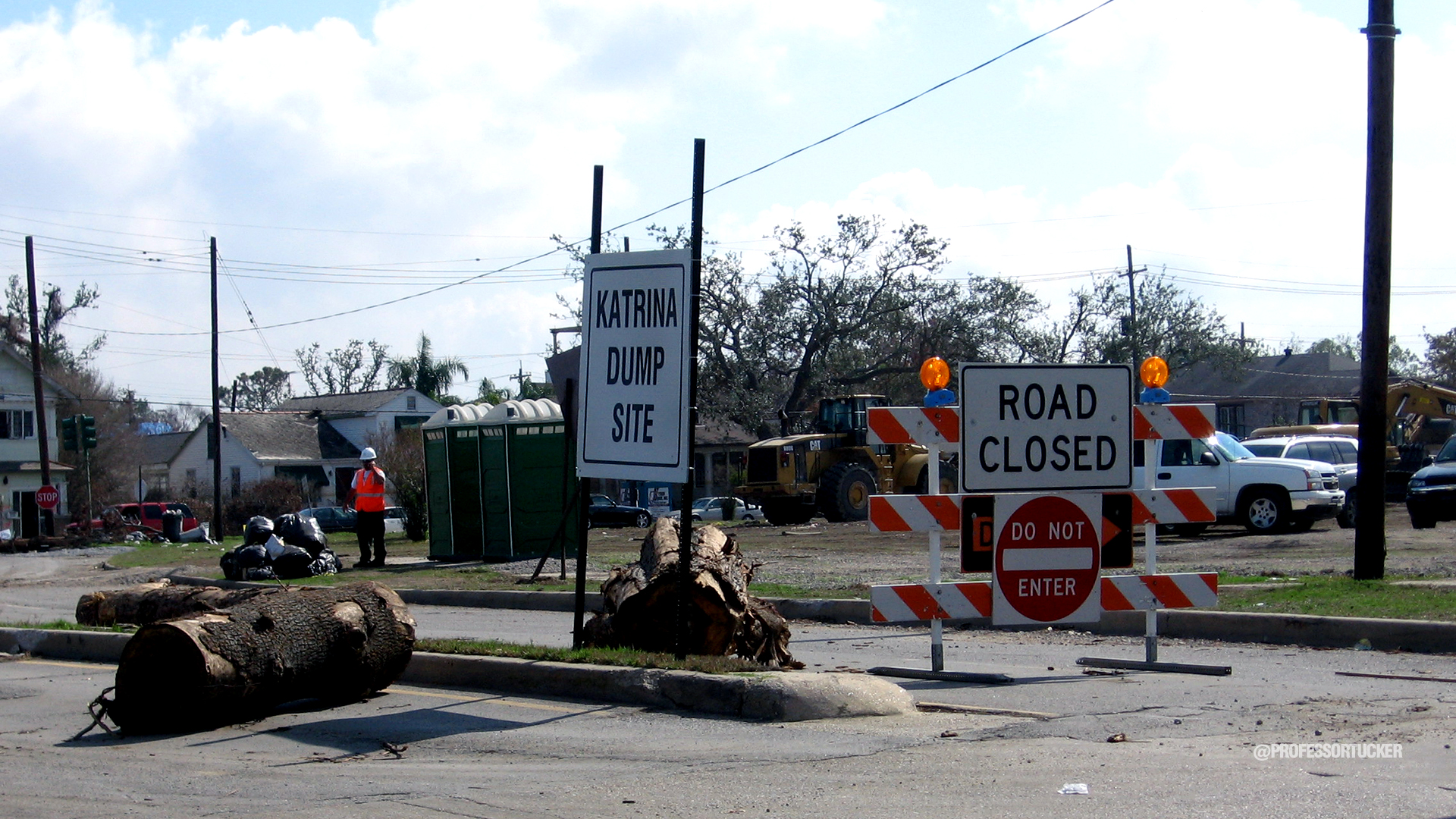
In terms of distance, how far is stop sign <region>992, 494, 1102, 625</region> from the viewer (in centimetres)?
810

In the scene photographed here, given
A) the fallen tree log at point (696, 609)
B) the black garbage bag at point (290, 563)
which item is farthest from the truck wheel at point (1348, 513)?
the black garbage bag at point (290, 563)

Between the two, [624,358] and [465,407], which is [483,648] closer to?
[624,358]

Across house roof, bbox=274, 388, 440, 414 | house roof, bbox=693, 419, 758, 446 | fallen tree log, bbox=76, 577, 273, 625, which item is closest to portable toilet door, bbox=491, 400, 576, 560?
fallen tree log, bbox=76, 577, 273, 625

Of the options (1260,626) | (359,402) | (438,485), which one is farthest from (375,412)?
(1260,626)

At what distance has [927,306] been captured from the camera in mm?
46906

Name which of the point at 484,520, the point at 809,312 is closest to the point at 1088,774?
the point at 484,520

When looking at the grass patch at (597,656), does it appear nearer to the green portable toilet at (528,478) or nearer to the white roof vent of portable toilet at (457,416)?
the green portable toilet at (528,478)

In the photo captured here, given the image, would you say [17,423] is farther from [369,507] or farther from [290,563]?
[290,563]

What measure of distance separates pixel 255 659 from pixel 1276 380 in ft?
217

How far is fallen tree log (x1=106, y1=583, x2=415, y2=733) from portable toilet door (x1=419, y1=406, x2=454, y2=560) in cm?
1239

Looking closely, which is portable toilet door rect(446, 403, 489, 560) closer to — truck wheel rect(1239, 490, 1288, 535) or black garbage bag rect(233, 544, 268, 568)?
black garbage bag rect(233, 544, 268, 568)

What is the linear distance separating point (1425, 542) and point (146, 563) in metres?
21.9

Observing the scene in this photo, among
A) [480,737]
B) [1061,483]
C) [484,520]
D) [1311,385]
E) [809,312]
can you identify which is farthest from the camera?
[1311,385]

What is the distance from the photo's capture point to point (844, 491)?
29.3m
